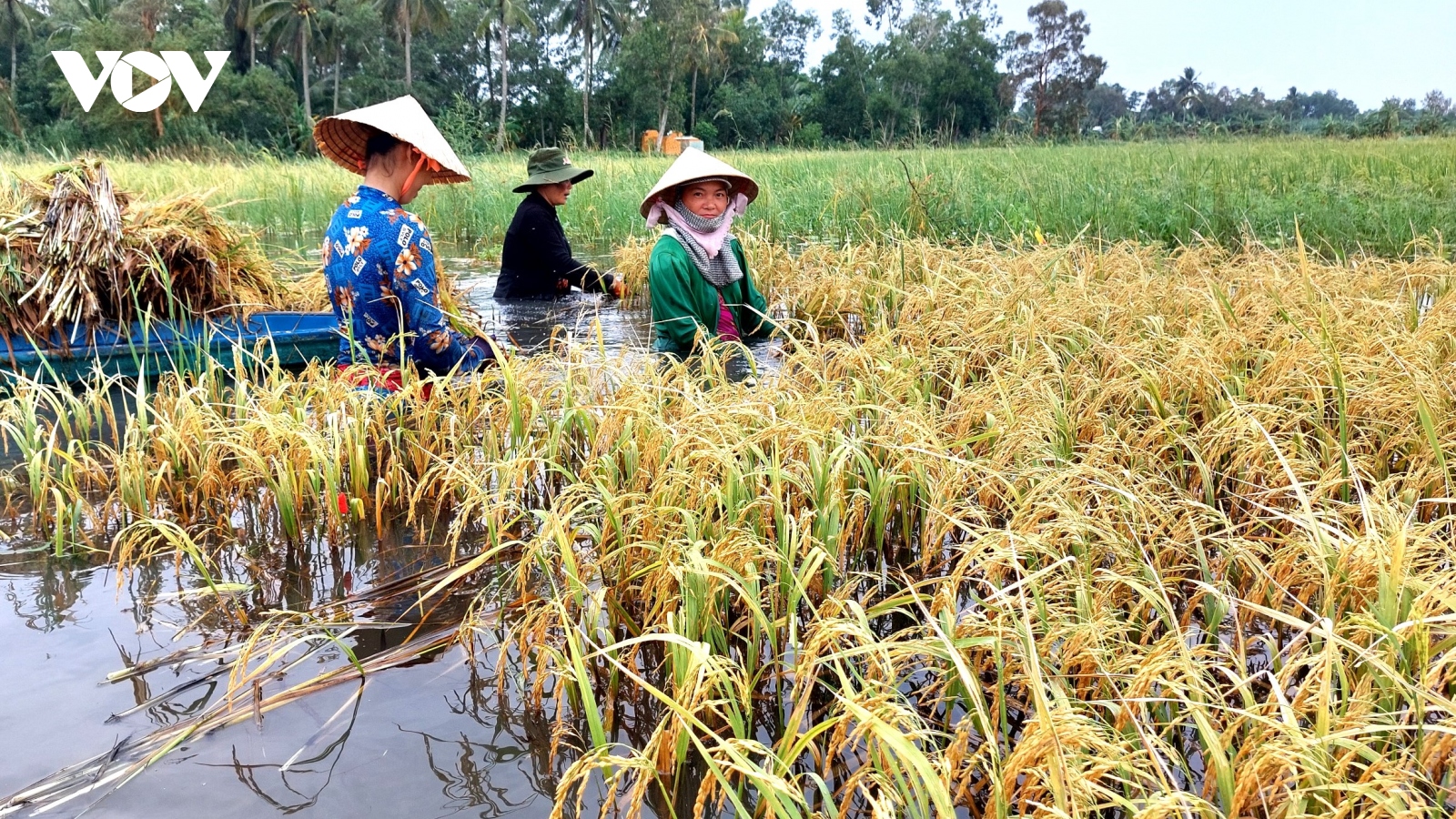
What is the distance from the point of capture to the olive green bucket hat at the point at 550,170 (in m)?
6.72

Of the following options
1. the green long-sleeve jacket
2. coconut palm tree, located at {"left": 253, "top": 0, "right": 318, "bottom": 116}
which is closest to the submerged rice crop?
the green long-sleeve jacket

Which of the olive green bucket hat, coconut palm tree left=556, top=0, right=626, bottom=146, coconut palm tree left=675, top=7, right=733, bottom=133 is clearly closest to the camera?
the olive green bucket hat

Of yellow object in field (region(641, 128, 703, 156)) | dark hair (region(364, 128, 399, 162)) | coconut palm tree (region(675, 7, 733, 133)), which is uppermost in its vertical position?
coconut palm tree (region(675, 7, 733, 133))

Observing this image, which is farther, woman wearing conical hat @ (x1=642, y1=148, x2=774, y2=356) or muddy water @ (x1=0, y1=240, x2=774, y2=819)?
woman wearing conical hat @ (x1=642, y1=148, x2=774, y2=356)

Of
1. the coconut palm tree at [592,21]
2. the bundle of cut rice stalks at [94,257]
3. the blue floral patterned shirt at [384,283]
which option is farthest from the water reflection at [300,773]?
the coconut palm tree at [592,21]

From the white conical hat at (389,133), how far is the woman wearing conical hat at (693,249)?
99 centimetres

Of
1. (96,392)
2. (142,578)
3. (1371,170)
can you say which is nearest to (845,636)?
(142,578)

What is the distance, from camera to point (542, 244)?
271 inches

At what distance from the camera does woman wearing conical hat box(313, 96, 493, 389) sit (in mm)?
3789

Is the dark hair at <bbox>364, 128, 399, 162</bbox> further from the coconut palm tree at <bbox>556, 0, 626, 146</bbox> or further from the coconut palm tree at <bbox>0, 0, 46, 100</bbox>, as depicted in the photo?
the coconut palm tree at <bbox>0, 0, 46, 100</bbox>

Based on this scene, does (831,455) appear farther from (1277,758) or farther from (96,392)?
(96,392)

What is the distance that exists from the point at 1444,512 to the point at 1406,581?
1.17 m

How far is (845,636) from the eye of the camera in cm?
236

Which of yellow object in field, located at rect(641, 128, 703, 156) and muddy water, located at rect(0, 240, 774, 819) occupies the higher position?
yellow object in field, located at rect(641, 128, 703, 156)
